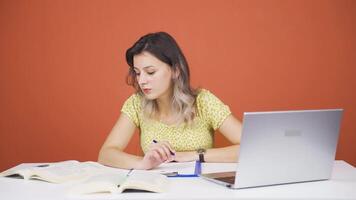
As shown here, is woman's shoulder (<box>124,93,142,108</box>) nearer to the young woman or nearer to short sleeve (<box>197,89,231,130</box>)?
the young woman

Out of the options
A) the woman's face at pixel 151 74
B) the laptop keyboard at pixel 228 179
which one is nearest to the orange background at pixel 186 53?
the woman's face at pixel 151 74

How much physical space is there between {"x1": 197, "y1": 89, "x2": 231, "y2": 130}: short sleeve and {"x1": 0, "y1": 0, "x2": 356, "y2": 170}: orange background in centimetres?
62

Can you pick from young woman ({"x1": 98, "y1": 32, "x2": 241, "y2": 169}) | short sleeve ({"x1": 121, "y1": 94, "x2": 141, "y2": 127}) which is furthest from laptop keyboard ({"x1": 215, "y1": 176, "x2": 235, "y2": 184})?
short sleeve ({"x1": 121, "y1": 94, "x2": 141, "y2": 127})

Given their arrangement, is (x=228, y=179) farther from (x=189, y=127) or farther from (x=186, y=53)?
(x=186, y=53)

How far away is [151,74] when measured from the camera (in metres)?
2.15

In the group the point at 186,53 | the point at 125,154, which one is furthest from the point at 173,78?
the point at 186,53

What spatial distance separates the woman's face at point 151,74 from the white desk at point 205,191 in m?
0.72

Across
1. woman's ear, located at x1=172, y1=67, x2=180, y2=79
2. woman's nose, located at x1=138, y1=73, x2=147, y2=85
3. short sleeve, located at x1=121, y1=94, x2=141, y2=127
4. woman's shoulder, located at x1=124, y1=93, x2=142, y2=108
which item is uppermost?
woman's ear, located at x1=172, y1=67, x2=180, y2=79

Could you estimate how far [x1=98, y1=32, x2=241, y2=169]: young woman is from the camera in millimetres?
2172

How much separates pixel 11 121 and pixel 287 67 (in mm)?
1824

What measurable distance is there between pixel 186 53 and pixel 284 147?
1.68 meters

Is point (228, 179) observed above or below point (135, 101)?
below

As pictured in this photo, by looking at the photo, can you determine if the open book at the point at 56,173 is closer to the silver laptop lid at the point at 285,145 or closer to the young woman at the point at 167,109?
the young woman at the point at 167,109

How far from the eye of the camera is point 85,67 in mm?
2961
